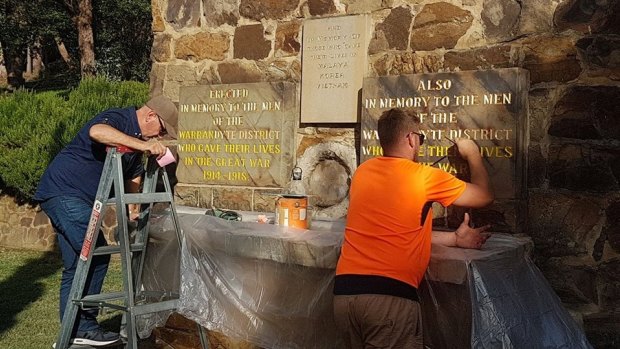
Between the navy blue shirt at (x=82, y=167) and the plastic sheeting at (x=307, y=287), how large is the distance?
49cm

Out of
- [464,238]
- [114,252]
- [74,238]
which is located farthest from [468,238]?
[74,238]

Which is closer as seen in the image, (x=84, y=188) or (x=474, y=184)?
(x=474, y=184)

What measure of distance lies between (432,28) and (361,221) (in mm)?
1784

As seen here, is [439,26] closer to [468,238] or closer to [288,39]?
[288,39]

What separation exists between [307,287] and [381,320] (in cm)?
99

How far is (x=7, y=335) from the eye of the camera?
5.54 m

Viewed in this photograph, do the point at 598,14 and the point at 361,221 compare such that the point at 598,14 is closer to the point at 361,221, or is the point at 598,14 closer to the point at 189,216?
the point at 361,221

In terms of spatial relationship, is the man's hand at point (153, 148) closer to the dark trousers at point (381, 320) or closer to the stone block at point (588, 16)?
the dark trousers at point (381, 320)

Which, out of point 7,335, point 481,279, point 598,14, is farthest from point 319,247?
point 7,335

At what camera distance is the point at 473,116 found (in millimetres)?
4043

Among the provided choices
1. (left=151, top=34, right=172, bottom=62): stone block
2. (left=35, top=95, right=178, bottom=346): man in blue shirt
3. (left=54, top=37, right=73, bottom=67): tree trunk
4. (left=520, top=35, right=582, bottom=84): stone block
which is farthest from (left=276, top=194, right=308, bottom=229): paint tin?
(left=54, top=37, right=73, bottom=67): tree trunk

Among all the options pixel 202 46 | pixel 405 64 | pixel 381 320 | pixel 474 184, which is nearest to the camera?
pixel 381 320

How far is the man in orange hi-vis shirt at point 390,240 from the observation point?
2.90m

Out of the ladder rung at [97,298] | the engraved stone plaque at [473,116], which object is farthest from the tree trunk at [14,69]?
the engraved stone plaque at [473,116]
